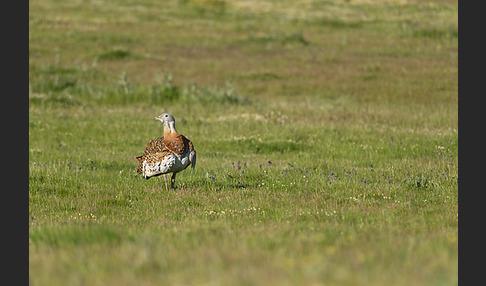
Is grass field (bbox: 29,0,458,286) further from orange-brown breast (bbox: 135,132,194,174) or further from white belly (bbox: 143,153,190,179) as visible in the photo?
orange-brown breast (bbox: 135,132,194,174)

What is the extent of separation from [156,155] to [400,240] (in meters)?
5.33

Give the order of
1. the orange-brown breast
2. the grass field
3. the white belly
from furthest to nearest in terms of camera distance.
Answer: the orange-brown breast < the white belly < the grass field

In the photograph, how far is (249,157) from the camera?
1731 centimetres

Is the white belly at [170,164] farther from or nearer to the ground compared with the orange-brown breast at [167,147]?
nearer to the ground

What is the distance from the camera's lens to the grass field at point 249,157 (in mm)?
5742

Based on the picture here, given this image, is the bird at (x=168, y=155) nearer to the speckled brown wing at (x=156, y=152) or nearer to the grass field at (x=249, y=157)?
the speckled brown wing at (x=156, y=152)

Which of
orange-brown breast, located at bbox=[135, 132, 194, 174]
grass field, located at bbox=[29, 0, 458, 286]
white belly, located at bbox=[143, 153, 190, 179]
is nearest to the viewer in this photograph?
grass field, located at bbox=[29, 0, 458, 286]

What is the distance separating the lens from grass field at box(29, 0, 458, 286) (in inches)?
226

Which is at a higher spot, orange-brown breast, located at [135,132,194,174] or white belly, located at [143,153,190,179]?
orange-brown breast, located at [135,132,194,174]

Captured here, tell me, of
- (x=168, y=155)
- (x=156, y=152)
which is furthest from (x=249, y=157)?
(x=168, y=155)

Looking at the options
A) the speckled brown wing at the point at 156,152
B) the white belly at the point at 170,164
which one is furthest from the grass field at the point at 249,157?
the speckled brown wing at the point at 156,152

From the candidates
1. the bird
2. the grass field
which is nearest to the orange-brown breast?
the bird

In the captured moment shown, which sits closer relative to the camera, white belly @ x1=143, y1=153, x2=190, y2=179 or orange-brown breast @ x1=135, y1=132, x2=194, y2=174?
white belly @ x1=143, y1=153, x2=190, y2=179

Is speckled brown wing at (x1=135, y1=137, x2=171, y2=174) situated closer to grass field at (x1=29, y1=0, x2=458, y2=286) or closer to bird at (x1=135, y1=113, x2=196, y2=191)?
bird at (x1=135, y1=113, x2=196, y2=191)
